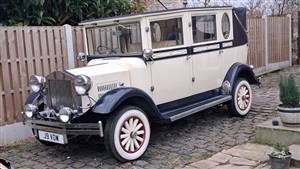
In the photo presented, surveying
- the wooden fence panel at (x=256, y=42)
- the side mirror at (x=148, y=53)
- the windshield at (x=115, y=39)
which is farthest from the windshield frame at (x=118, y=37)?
the wooden fence panel at (x=256, y=42)

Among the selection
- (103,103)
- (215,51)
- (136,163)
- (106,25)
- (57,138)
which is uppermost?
(106,25)

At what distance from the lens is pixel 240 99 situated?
722 cm

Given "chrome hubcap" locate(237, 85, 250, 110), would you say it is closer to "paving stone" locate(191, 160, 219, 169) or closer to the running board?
the running board

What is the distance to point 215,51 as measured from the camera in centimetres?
684

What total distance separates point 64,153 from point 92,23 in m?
2.06

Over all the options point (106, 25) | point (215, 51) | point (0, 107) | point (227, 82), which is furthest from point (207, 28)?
point (0, 107)

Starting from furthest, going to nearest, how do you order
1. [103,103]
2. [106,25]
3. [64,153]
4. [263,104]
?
[263,104]
[106,25]
[64,153]
[103,103]

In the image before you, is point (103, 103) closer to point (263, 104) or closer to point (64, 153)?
point (64, 153)

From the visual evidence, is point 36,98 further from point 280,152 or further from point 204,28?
point 280,152

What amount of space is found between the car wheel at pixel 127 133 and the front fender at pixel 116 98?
170 millimetres

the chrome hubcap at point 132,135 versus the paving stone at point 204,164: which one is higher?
the chrome hubcap at point 132,135

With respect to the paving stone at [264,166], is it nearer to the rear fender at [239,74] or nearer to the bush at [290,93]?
the bush at [290,93]

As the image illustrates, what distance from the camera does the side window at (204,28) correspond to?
21.2ft

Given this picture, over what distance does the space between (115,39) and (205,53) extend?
1.53 metres
